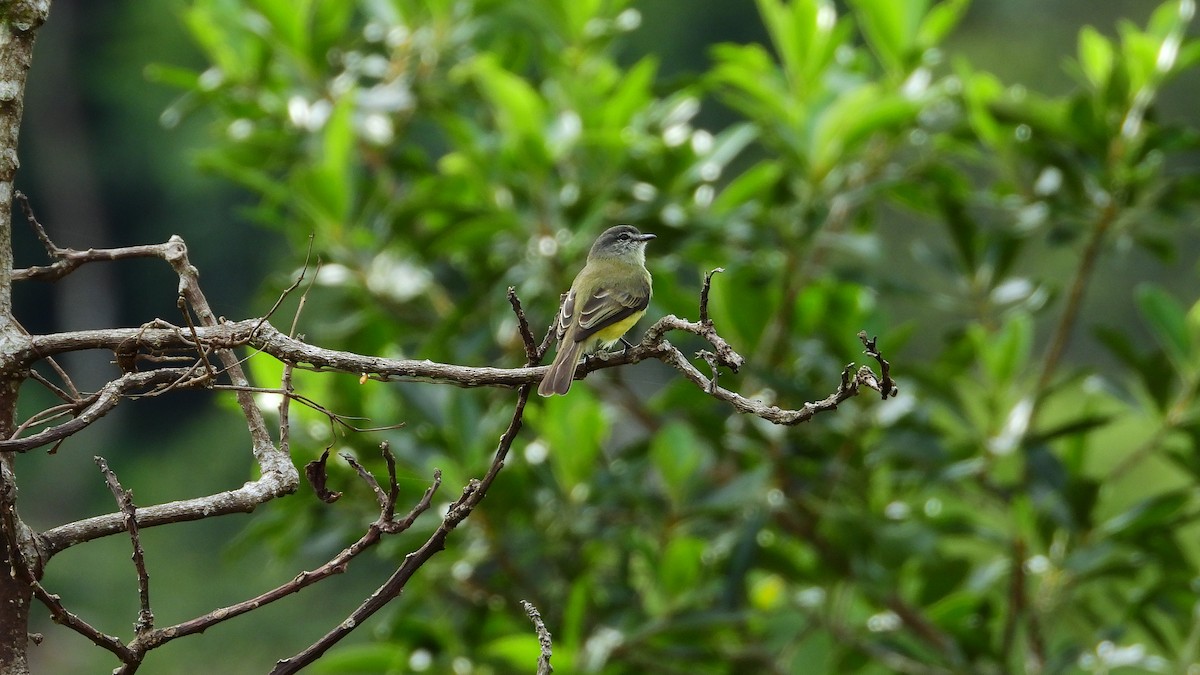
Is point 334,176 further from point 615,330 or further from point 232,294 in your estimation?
point 232,294

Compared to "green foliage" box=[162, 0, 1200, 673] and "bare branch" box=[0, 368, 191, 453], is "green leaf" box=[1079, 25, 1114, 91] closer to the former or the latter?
"green foliage" box=[162, 0, 1200, 673]

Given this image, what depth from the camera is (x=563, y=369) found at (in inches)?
93.7

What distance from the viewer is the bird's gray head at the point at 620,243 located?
3408 mm

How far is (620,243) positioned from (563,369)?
1.14 meters

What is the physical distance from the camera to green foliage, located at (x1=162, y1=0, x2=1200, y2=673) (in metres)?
3.37

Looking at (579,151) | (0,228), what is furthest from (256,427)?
(579,151)

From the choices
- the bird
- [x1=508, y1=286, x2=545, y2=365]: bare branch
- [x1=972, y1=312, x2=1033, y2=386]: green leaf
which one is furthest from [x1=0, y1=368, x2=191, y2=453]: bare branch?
[x1=972, y1=312, x2=1033, y2=386]: green leaf

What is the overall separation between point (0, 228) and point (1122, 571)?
3.14 meters

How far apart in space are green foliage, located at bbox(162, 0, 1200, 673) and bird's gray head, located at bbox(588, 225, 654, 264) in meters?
0.08

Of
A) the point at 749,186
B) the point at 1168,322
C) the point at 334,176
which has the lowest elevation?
the point at 1168,322

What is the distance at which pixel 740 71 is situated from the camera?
11.6ft

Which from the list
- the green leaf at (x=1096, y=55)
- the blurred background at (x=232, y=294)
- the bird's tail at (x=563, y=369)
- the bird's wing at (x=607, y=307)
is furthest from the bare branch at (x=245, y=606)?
the green leaf at (x=1096, y=55)

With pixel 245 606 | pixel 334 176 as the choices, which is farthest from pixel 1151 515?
pixel 245 606

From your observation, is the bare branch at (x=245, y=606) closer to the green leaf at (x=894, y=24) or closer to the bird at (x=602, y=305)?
the bird at (x=602, y=305)
